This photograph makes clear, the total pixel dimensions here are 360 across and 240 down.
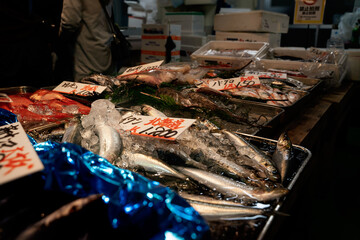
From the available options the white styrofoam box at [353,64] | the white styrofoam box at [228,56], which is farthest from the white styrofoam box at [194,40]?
the white styrofoam box at [353,64]

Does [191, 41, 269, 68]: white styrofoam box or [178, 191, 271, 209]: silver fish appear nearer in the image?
[178, 191, 271, 209]: silver fish

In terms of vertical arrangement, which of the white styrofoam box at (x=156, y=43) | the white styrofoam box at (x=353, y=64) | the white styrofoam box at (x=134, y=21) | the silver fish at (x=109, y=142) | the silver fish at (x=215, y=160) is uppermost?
the white styrofoam box at (x=134, y=21)

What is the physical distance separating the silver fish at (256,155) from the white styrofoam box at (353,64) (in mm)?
3325

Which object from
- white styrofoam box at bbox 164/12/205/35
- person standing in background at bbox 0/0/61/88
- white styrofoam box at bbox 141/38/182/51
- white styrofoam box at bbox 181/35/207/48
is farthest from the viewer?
white styrofoam box at bbox 164/12/205/35

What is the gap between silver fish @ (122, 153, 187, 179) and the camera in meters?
1.05

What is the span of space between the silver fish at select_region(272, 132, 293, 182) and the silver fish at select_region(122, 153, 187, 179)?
406 millimetres

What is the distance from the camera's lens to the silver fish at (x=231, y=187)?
0.90 m

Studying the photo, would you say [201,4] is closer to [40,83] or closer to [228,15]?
[228,15]

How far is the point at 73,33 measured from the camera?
15.0ft

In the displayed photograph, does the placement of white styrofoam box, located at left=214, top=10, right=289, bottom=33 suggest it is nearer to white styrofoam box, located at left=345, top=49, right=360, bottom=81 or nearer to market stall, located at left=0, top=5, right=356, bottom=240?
white styrofoam box, located at left=345, top=49, right=360, bottom=81

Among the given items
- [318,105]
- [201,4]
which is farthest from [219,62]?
[201,4]

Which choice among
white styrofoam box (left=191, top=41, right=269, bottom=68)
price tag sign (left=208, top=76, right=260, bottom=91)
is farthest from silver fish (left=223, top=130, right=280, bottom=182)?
white styrofoam box (left=191, top=41, right=269, bottom=68)

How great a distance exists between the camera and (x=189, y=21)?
21.8 ft

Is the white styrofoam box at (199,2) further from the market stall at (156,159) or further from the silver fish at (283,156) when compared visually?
the silver fish at (283,156)
